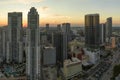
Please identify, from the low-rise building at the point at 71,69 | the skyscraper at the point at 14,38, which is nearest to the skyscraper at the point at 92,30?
the skyscraper at the point at 14,38

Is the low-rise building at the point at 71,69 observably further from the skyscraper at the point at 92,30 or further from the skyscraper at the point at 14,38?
the skyscraper at the point at 92,30

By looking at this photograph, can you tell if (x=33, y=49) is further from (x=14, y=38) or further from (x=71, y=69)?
(x=14, y=38)

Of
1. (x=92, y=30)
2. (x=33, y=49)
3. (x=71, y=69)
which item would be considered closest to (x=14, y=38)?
(x=71, y=69)

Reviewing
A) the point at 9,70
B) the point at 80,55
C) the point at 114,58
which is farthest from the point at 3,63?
the point at 114,58

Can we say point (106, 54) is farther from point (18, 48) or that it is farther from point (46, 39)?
point (18, 48)

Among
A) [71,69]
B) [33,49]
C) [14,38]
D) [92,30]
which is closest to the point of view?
[33,49]

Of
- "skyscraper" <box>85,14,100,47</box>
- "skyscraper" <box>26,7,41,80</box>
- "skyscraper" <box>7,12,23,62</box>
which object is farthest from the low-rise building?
"skyscraper" <box>85,14,100,47</box>
